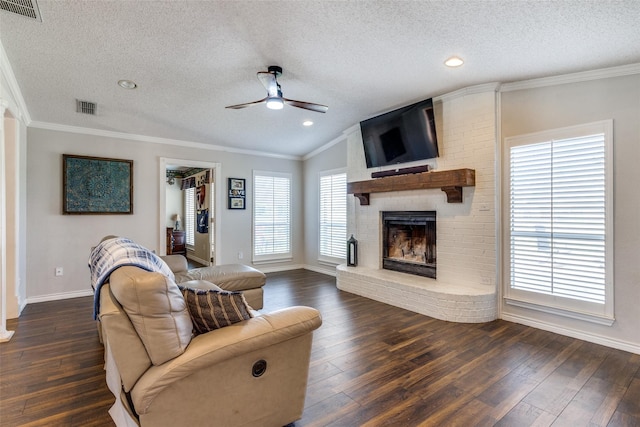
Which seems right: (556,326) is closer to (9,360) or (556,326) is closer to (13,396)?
(13,396)

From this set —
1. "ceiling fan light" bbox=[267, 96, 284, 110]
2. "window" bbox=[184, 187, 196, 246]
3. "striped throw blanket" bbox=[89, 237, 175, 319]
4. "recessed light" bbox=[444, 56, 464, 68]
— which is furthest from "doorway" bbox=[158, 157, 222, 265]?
"recessed light" bbox=[444, 56, 464, 68]

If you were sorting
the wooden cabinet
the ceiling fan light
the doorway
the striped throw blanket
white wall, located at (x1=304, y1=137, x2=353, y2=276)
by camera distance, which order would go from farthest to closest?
the wooden cabinet → white wall, located at (x1=304, y1=137, x2=353, y2=276) → the doorway → the ceiling fan light → the striped throw blanket

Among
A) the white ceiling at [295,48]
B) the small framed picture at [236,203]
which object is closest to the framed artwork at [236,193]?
the small framed picture at [236,203]

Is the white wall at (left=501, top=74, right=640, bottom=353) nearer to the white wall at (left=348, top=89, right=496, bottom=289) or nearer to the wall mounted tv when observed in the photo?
the white wall at (left=348, top=89, right=496, bottom=289)

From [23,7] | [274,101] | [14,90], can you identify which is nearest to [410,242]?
[274,101]

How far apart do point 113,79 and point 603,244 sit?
5.24 m

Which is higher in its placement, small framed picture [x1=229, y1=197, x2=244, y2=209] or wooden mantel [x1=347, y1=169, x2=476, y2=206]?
wooden mantel [x1=347, y1=169, x2=476, y2=206]

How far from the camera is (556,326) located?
10.7ft

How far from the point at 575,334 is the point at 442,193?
2013mm

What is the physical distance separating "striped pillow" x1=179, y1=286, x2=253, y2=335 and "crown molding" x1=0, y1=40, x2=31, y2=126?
2.96m

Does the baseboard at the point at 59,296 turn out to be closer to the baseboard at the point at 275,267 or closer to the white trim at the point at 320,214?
the baseboard at the point at 275,267

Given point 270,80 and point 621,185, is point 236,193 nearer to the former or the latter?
point 270,80

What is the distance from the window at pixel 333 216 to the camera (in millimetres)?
5930

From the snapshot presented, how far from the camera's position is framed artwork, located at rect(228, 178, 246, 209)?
5.97 metres
